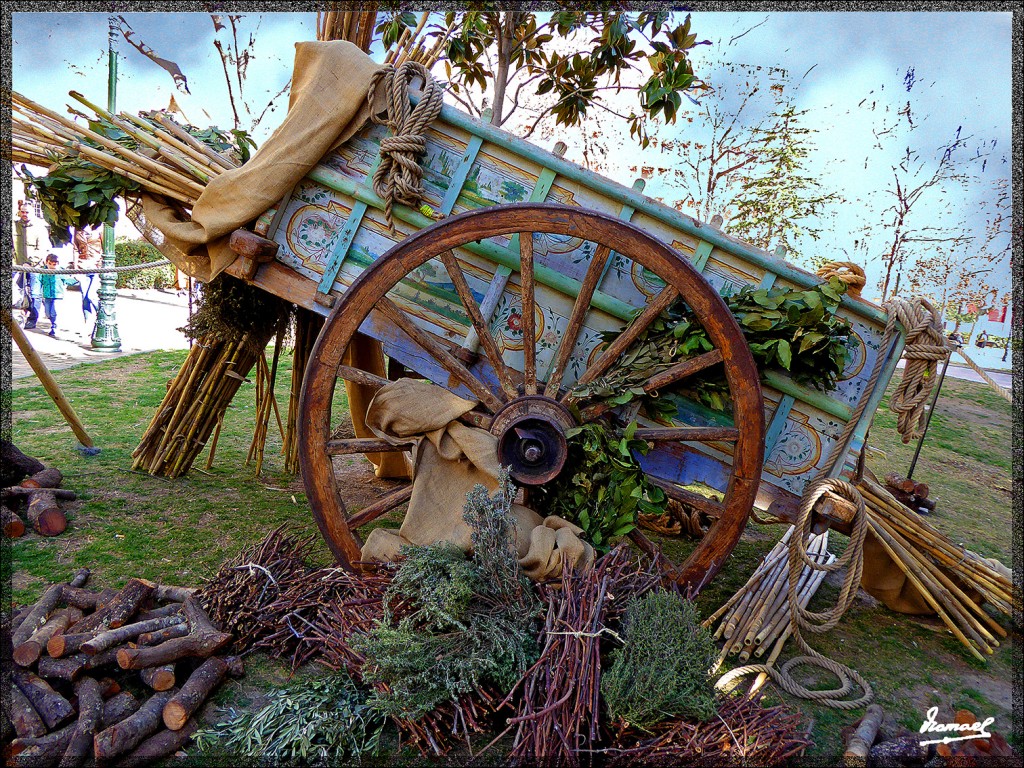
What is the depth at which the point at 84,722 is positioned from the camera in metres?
2.09

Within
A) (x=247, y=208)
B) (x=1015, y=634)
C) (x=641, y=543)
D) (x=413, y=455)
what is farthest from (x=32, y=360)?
(x=1015, y=634)

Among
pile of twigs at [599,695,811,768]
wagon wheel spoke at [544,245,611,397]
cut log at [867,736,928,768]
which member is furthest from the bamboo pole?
cut log at [867,736,928,768]

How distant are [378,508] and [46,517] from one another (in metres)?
2.02

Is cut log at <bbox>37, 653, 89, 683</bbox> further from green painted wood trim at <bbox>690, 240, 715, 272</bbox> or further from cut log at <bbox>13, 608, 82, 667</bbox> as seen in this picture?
green painted wood trim at <bbox>690, 240, 715, 272</bbox>

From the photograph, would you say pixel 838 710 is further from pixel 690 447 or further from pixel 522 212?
pixel 522 212

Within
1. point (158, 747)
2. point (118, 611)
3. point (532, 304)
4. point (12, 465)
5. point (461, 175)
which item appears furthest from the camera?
point (12, 465)

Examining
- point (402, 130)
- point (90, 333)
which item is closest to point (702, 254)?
point (402, 130)

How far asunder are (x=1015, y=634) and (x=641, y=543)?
83.0 inches

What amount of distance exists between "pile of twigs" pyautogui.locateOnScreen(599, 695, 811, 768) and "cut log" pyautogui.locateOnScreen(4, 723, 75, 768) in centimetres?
167

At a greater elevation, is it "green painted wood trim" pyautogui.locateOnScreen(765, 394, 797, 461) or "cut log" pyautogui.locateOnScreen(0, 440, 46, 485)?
"green painted wood trim" pyautogui.locateOnScreen(765, 394, 797, 461)

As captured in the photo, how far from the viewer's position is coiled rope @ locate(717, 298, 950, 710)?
2709mm

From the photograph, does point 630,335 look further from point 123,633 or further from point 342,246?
point 123,633

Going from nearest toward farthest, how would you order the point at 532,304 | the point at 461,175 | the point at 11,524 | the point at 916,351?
the point at 916,351
the point at 532,304
the point at 461,175
the point at 11,524

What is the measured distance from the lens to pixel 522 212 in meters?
2.76
